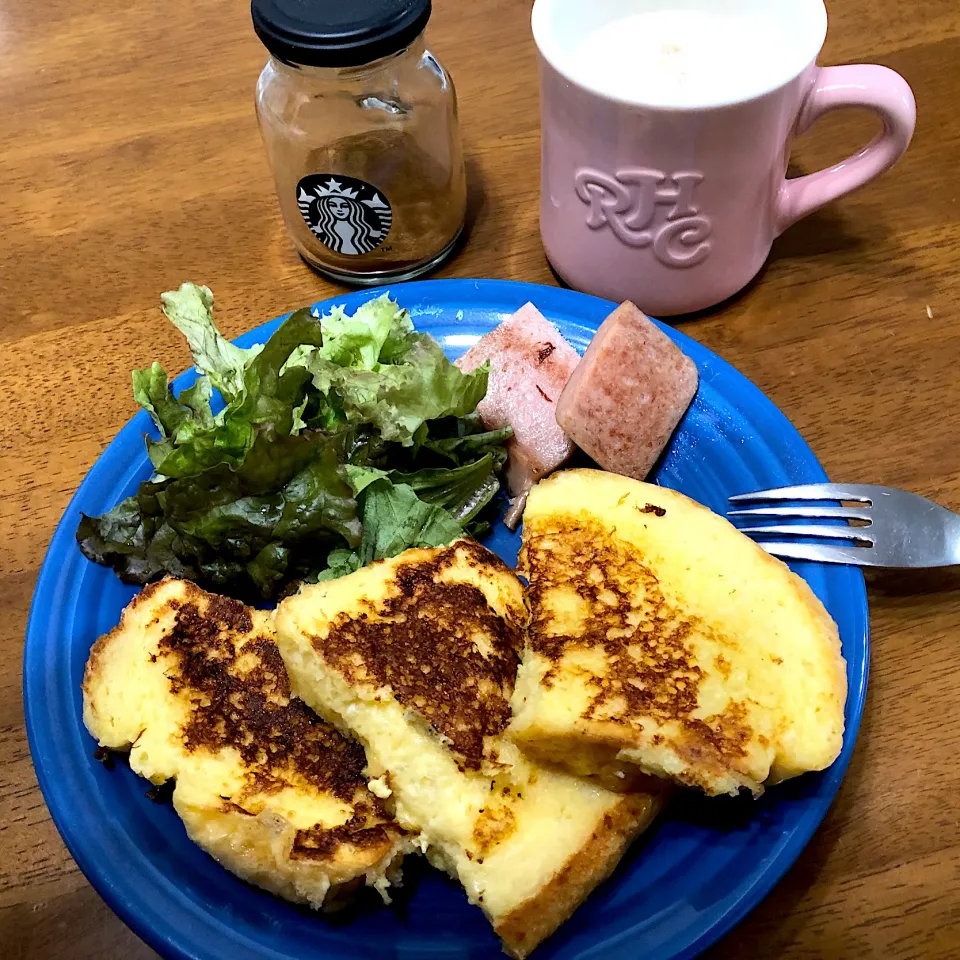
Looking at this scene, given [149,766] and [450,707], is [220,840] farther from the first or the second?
[450,707]

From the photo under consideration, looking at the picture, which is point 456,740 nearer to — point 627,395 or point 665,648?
point 665,648

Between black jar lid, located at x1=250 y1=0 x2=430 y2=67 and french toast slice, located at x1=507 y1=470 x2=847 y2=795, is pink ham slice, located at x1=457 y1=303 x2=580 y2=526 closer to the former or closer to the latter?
french toast slice, located at x1=507 y1=470 x2=847 y2=795

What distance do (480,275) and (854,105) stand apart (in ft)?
2.59

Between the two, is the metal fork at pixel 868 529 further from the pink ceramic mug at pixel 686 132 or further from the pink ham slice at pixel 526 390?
the pink ceramic mug at pixel 686 132

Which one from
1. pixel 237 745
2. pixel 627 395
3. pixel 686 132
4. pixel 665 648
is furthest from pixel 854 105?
pixel 237 745

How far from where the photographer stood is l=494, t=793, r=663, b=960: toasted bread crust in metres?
1.07

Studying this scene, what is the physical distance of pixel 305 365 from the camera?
145 centimetres

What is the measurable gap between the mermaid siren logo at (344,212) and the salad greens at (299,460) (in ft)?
0.81

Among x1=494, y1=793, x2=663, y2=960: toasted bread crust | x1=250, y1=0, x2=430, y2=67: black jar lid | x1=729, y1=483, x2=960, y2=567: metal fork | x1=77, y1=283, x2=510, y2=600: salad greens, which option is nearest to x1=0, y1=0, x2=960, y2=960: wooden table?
x1=729, y1=483, x2=960, y2=567: metal fork

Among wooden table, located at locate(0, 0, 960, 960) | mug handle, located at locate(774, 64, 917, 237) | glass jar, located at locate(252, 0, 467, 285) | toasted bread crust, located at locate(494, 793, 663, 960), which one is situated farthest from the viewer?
glass jar, located at locate(252, 0, 467, 285)

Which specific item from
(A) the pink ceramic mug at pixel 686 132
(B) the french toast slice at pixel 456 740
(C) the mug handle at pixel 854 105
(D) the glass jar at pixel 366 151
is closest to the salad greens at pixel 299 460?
(B) the french toast slice at pixel 456 740

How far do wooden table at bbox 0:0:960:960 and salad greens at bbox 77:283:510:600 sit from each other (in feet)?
1.11

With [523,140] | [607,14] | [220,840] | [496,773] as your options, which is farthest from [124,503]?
[523,140]

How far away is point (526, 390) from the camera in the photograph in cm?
153
